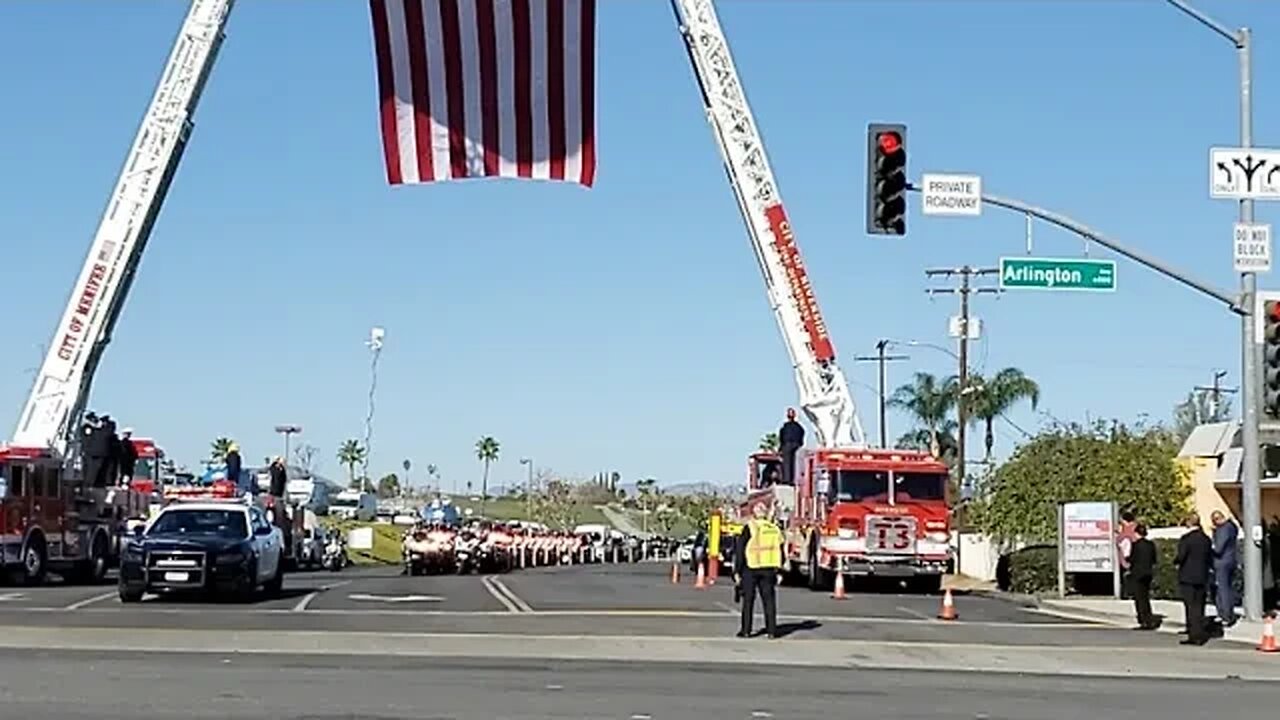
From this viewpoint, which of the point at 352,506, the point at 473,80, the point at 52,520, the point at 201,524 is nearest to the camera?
the point at 473,80

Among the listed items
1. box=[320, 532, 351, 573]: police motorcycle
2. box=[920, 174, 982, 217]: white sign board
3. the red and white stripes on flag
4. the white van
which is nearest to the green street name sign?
box=[920, 174, 982, 217]: white sign board

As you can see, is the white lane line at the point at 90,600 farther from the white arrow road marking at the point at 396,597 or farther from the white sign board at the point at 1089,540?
the white sign board at the point at 1089,540

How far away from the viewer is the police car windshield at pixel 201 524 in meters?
30.8

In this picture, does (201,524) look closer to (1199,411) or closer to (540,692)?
(540,692)

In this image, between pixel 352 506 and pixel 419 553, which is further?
pixel 352 506

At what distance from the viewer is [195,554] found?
30.0m

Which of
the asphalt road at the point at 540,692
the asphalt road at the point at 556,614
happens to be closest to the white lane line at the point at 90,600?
the asphalt road at the point at 556,614

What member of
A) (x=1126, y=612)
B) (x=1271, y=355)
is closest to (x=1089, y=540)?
(x=1126, y=612)

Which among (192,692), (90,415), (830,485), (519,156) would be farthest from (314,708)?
(90,415)

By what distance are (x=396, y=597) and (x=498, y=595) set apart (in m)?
2.07

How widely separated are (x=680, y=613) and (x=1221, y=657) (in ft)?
28.0

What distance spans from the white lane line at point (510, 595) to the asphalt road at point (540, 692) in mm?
9095

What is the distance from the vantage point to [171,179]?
40.4 meters

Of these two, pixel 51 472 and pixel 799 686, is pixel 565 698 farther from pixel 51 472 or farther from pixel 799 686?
pixel 51 472
